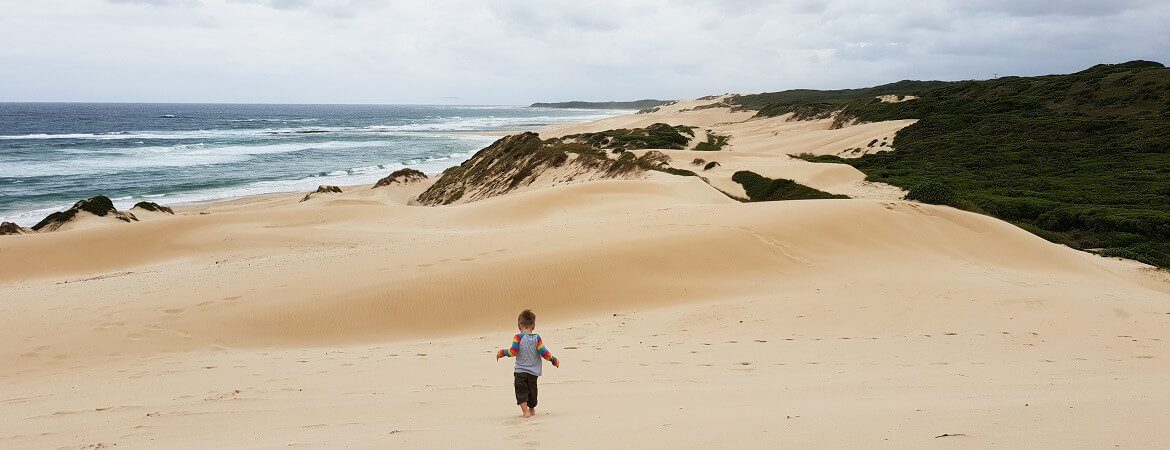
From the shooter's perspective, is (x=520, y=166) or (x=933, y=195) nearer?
(x=933, y=195)

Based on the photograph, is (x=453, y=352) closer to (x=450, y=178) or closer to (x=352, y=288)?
(x=352, y=288)

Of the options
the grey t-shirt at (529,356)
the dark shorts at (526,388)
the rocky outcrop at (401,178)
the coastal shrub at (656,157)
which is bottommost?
the rocky outcrop at (401,178)

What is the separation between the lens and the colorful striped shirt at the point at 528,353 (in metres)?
5.18

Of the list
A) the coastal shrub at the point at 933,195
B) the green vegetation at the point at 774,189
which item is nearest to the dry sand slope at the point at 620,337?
the coastal shrub at the point at 933,195

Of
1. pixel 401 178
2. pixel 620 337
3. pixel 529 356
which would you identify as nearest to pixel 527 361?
pixel 529 356

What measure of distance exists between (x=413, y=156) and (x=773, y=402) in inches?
2115

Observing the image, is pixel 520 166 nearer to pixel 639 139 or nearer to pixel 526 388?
pixel 639 139

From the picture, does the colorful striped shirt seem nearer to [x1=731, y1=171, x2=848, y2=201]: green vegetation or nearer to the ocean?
[x1=731, y1=171, x2=848, y2=201]: green vegetation

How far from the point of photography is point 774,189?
74.3 ft

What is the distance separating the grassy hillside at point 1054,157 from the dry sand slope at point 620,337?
376 centimetres

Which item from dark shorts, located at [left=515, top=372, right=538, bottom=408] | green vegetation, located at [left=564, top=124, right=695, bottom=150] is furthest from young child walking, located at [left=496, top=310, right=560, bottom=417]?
green vegetation, located at [left=564, top=124, right=695, bottom=150]

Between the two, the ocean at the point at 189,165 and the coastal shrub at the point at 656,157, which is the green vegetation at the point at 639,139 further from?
the ocean at the point at 189,165

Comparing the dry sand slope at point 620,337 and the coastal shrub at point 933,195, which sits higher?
the coastal shrub at point 933,195

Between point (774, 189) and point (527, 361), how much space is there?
18.7 metres
